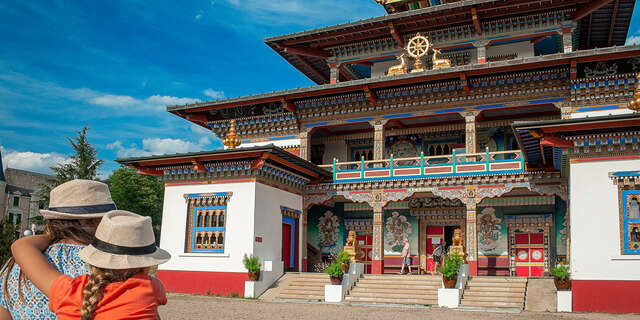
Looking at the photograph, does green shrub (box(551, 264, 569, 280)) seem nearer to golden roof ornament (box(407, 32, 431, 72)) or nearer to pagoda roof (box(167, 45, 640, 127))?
pagoda roof (box(167, 45, 640, 127))

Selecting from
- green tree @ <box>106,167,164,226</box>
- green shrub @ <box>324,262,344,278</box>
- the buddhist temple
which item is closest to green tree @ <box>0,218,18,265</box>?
the buddhist temple

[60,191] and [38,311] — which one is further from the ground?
[60,191]

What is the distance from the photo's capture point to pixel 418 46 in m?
22.0

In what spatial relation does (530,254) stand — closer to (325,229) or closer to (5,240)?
(325,229)

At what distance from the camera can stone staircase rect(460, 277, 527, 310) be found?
15.6m

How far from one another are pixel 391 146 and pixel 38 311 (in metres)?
21.6

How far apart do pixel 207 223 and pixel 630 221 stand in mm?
12740

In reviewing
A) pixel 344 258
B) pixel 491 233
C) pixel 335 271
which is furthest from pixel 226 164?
pixel 491 233

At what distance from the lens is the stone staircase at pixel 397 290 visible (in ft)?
55.1

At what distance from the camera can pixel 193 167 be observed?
65.8 feet

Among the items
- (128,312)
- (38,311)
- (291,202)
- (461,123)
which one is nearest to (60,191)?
(38,311)

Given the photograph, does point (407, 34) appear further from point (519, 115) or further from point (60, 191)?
point (60, 191)

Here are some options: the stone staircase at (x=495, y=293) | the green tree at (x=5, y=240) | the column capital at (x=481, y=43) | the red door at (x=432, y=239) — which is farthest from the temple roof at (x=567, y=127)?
the green tree at (x=5, y=240)

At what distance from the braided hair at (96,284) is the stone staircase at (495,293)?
14.2 meters
